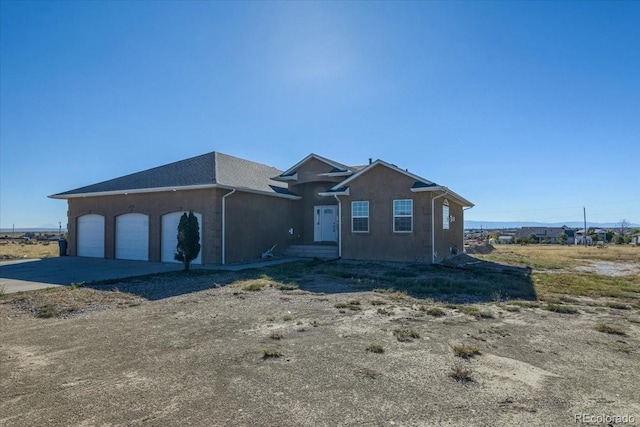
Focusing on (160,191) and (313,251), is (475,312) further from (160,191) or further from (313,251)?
(160,191)

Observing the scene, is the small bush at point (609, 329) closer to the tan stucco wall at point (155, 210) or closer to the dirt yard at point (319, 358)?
the dirt yard at point (319, 358)

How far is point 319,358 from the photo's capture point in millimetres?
4875

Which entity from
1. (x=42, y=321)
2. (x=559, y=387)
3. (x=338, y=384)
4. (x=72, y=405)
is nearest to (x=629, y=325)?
(x=559, y=387)

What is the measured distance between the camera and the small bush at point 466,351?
4877 millimetres

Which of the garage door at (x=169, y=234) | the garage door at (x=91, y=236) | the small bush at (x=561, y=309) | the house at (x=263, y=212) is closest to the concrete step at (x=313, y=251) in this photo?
the house at (x=263, y=212)

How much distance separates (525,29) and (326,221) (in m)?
12.5

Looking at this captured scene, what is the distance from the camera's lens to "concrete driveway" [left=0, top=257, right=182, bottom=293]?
1145 centimetres

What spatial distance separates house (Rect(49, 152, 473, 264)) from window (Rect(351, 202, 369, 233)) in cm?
5

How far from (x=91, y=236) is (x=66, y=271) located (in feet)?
20.0

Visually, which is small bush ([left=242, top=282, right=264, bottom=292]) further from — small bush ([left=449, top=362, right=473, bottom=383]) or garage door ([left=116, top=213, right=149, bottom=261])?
garage door ([left=116, top=213, right=149, bottom=261])

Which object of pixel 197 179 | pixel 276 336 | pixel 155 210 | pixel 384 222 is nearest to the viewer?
pixel 276 336

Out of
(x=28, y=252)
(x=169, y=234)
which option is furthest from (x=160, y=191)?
(x=28, y=252)

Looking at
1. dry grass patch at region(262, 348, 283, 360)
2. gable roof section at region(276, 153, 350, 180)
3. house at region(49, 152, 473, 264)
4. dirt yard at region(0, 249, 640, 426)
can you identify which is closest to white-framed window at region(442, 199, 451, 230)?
house at region(49, 152, 473, 264)

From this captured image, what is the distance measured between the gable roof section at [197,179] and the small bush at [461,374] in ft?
41.9
